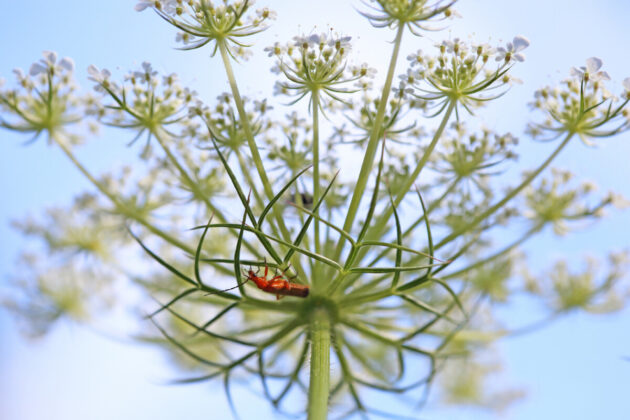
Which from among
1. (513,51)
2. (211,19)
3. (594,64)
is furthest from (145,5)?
(594,64)

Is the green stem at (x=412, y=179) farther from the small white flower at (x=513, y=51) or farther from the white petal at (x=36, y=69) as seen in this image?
the white petal at (x=36, y=69)

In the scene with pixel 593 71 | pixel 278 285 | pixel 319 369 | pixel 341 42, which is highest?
pixel 593 71

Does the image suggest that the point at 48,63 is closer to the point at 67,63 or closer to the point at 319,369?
the point at 67,63

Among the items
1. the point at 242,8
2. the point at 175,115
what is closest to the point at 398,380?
the point at 175,115

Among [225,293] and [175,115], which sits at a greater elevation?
[175,115]

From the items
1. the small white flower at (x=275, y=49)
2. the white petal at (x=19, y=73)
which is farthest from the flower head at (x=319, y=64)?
the white petal at (x=19, y=73)

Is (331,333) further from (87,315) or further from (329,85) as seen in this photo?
(87,315)
